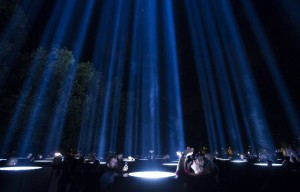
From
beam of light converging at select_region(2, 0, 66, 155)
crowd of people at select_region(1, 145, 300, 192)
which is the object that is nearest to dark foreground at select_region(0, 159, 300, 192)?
crowd of people at select_region(1, 145, 300, 192)

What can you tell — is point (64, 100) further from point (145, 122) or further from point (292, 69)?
point (145, 122)

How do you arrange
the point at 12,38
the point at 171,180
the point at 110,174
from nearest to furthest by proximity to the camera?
1. the point at 171,180
2. the point at 110,174
3. the point at 12,38

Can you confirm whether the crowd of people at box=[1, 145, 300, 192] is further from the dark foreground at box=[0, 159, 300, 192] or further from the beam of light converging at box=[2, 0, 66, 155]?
the beam of light converging at box=[2, 0, 66, 155]

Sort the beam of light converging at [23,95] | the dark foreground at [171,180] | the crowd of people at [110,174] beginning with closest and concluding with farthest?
the dark foreground at [171,180]
the crowd of people at [110,174]
the beam of light converging at [23,95]

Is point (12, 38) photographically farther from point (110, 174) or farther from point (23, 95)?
point (110, 174)

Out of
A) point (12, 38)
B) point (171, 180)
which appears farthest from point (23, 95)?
point (171, 180)

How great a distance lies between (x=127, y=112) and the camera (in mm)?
43500

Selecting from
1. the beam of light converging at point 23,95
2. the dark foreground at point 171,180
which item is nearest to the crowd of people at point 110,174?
the dark foreground at point 171,180

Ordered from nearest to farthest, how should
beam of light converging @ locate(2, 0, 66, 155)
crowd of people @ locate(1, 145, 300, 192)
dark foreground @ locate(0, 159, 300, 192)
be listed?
dark foreground @ locate(0, 159, 300, 192), crowd of people @ locate(1, 145, 300, 192), beam of light converging @ locate(2, 0, 66, 155)

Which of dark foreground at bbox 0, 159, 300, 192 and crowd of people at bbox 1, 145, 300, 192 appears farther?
crowd of people at bbox 1, 145, 300, 192

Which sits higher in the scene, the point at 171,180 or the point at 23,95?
the point at 23,95

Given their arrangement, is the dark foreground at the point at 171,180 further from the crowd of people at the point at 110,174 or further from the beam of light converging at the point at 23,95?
the beam of light converging at the point at 23,95

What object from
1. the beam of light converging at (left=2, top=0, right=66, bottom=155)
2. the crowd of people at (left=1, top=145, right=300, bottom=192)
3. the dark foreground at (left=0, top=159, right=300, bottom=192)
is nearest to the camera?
the dark foreground at (left=0, top=159, right=300, bottom=192)

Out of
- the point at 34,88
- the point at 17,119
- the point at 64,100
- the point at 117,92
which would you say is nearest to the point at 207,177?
the point at 17,119
